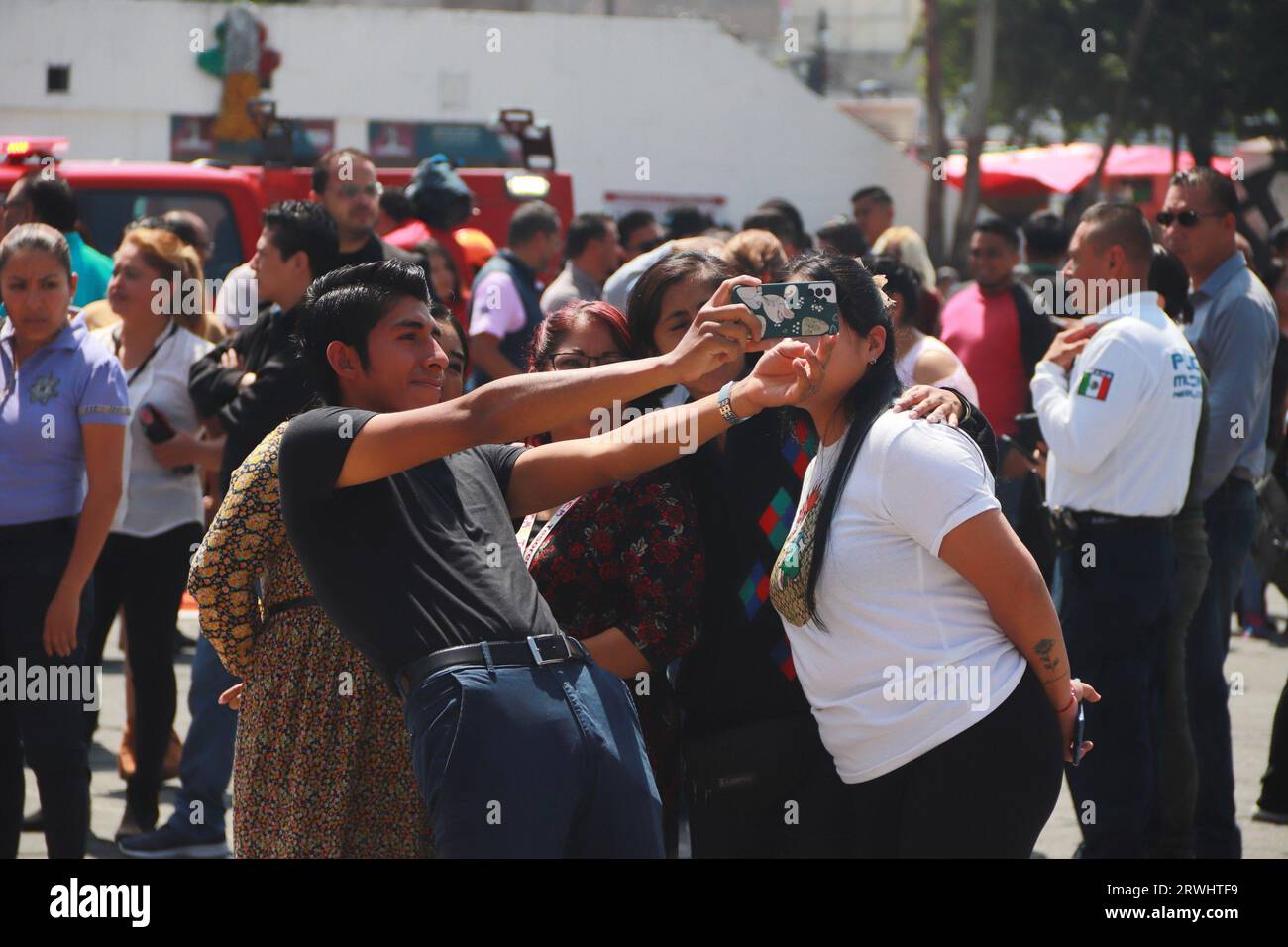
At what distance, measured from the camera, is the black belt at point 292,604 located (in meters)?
3.18

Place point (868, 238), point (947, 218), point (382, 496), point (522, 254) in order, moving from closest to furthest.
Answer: point (382, 496) < point (522, 254) < point (868, 238) < point (947, 218)

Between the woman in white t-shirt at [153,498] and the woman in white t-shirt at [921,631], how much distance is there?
314 cm

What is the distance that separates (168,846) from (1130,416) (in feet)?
10.9

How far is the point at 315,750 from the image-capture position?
3094 millimetres

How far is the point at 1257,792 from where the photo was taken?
6082mm

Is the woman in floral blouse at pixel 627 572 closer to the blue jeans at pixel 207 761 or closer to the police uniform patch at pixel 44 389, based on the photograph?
the police uniform patch at pixel 44 389

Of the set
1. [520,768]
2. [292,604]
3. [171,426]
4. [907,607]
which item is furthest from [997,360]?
[520,768]

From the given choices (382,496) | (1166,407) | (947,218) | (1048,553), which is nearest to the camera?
(382,496)

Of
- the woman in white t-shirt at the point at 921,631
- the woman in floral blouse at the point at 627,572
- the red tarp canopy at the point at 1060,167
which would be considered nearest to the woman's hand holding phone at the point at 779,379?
the woman in white t-shirt at the point at 921,631

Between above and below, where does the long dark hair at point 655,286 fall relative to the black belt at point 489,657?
above
